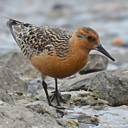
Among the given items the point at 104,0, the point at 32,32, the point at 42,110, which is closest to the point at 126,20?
the point at 104,0

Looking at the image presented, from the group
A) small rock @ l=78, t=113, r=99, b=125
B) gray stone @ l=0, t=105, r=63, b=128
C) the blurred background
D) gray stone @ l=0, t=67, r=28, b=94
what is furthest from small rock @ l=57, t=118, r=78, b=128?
the blurred background

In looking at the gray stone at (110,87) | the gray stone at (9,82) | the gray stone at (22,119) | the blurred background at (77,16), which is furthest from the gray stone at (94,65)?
the gray stone at (22,119)

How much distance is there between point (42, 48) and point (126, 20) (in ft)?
43.1

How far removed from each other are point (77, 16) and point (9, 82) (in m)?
13.8

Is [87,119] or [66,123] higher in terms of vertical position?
[66,123]

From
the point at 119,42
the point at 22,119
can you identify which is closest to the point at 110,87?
the point at 22,119

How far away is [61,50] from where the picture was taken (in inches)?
296

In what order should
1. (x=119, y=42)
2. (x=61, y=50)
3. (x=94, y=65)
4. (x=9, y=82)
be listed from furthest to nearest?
(x=119, y=42) → (x=94, y=65) → (x=9, y=82) → (x=61, y=50)

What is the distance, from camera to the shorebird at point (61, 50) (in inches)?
289

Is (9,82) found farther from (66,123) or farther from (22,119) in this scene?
(22,119)

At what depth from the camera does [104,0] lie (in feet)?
80.2

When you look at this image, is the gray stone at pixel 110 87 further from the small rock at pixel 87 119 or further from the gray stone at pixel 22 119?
the gray stone at pixel 22 119

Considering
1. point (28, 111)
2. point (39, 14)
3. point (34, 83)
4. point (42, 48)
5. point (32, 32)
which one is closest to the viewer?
point (28, 111)

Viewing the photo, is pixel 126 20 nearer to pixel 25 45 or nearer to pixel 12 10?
pixel 12 10
